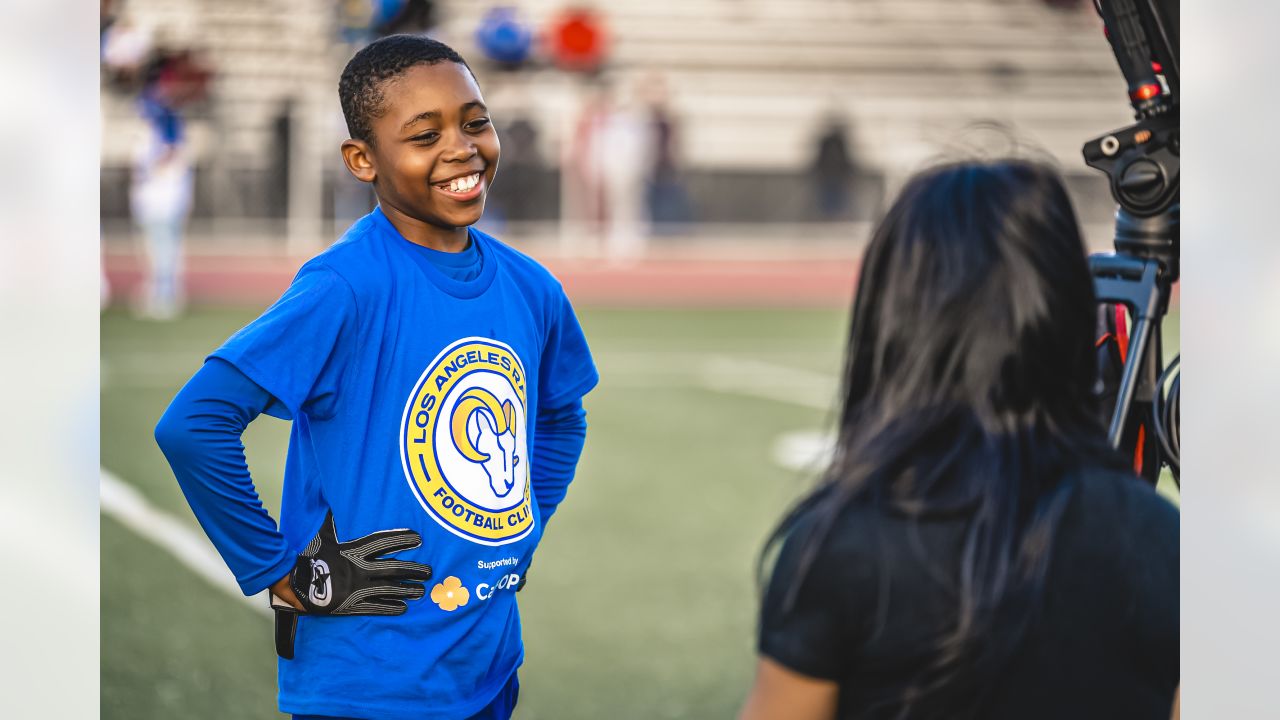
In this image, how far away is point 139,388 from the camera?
8.36 meters

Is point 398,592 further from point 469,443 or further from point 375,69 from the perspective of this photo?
point 375,69

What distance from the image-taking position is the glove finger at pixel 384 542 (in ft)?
5.98

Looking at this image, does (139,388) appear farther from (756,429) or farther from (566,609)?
(566,609)

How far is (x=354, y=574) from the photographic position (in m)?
1.83

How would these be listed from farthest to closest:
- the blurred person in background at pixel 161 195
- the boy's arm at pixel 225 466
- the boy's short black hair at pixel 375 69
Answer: the blurred person in background at pixel 161 195 < the boy's short black hair at pixel 375 69 < the boy's arm at pixel 225 466

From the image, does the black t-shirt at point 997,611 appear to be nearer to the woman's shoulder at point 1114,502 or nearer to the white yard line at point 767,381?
the woman's shoulder at point 1114,502

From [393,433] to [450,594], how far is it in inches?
8.5

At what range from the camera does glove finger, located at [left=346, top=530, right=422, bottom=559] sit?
182 centimetres

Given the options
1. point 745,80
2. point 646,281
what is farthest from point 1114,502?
point 745,80

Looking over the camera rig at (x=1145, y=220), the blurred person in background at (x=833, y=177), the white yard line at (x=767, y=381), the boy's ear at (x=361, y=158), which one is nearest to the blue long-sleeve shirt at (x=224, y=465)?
the boy's ear at (x=361, y=158)

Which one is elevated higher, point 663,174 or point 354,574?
point 354,574

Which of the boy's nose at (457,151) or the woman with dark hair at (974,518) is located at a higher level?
the boy's nose at (457,151)

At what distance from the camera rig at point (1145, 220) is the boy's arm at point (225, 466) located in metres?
1.23

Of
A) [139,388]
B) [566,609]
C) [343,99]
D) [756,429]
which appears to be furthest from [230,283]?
[343,99]
